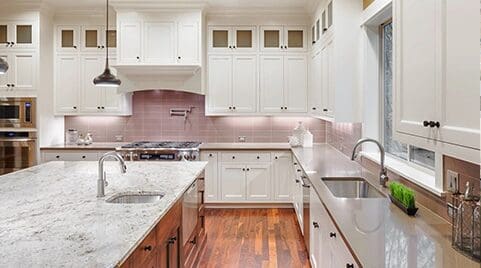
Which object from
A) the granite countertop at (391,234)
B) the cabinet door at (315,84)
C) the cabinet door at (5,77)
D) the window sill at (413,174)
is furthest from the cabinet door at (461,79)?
the cabinet door at (5,77)

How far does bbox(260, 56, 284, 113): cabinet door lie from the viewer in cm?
594

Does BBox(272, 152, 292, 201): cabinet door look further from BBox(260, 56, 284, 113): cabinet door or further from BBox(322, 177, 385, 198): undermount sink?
BBox(322, 177, 385, 198): undermount sink

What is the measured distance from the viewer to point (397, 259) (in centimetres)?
150

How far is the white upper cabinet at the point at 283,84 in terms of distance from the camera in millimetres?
5930

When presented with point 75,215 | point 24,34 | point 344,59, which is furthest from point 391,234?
point 24,34

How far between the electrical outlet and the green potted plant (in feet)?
0.65

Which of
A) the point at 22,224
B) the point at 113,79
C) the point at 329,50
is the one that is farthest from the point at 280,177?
the point at 22,224

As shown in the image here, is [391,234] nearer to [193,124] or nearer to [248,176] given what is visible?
[248,176]

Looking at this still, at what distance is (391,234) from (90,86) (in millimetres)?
5210

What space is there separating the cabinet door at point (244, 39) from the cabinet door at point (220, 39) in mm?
74

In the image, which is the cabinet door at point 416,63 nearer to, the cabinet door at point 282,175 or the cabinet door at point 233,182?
the cabinet door at point 282,175

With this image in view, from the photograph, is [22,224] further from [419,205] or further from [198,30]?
[198,30]

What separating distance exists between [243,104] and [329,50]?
188cm

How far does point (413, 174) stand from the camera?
2.63 metres
